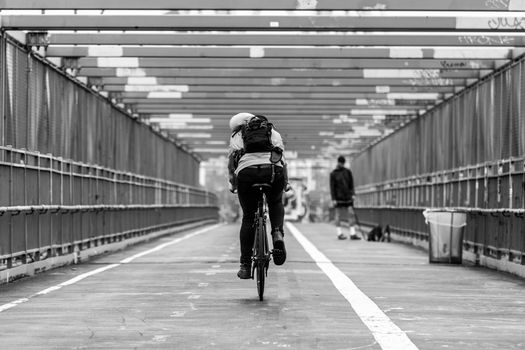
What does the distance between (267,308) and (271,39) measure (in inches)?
373

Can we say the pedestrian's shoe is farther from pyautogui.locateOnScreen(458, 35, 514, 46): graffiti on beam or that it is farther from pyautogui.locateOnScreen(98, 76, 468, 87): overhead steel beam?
pyautogui.locateOnScreen(98, 76, 468, 87): overhead steel beam

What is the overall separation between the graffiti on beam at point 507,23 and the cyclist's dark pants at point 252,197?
19.4 ft

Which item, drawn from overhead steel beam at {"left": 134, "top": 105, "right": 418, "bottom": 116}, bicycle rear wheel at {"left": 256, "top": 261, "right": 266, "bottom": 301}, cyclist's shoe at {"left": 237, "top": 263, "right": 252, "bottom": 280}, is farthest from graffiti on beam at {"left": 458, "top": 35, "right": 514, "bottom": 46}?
overhead steel beam at {"left": 134, "top": 105, "right": 418, "bottom": 116}

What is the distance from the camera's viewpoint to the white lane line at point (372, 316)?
24.8 feet

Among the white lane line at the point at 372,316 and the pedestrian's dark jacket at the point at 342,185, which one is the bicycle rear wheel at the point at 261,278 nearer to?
the white lane line at the point at 372,316

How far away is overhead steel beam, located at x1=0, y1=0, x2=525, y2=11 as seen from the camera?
47.2ft

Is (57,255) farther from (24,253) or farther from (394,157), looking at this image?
(394,157)

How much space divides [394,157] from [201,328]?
2679 centimetres

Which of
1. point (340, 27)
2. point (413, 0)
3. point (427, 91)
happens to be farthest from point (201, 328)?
point (427, 91)

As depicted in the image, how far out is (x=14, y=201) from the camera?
14117mm

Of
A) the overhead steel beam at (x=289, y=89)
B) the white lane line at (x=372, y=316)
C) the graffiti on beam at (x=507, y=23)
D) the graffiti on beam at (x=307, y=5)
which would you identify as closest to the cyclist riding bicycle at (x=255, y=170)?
the white lane line at (x=372, y=316)

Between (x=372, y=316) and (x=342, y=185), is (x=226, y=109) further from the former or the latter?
(x=372, y=316)

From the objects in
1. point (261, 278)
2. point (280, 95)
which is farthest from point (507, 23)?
point (280, 95)

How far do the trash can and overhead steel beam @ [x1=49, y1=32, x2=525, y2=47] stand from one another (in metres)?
2.76
